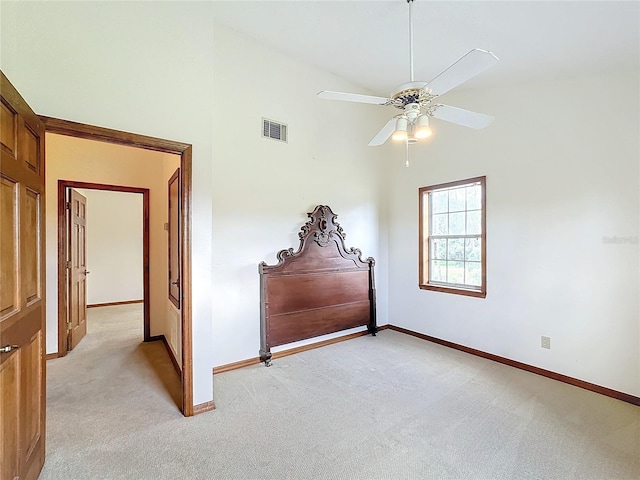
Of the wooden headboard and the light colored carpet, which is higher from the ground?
the wooden headboard

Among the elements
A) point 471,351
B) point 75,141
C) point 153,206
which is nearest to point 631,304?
point 471,351

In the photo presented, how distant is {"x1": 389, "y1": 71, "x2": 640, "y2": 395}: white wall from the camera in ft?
9.07

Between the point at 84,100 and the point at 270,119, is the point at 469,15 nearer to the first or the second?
the point at 270,119

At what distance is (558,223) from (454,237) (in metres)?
1.17

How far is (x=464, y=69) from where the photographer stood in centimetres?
180

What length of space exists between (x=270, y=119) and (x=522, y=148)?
2788mm

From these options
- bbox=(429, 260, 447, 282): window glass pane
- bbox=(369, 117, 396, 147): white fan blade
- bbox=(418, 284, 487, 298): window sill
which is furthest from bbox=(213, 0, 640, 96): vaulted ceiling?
bbox=(418, 284, 487, 298): window sill

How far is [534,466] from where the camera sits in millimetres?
1947

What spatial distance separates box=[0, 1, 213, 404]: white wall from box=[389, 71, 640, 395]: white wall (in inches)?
119

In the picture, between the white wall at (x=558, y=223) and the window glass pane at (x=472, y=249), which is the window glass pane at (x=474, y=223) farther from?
the white wall at (x=558, y=223)

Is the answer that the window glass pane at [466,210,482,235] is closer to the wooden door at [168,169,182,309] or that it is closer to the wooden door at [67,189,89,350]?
the wooden door at [168,169,182,309]

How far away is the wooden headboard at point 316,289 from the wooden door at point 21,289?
202 centimetres

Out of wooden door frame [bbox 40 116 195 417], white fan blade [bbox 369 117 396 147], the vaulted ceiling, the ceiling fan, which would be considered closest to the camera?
the ceiling fan

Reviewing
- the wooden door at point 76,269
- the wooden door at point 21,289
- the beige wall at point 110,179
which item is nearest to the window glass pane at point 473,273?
the beige wall at point 110,179
